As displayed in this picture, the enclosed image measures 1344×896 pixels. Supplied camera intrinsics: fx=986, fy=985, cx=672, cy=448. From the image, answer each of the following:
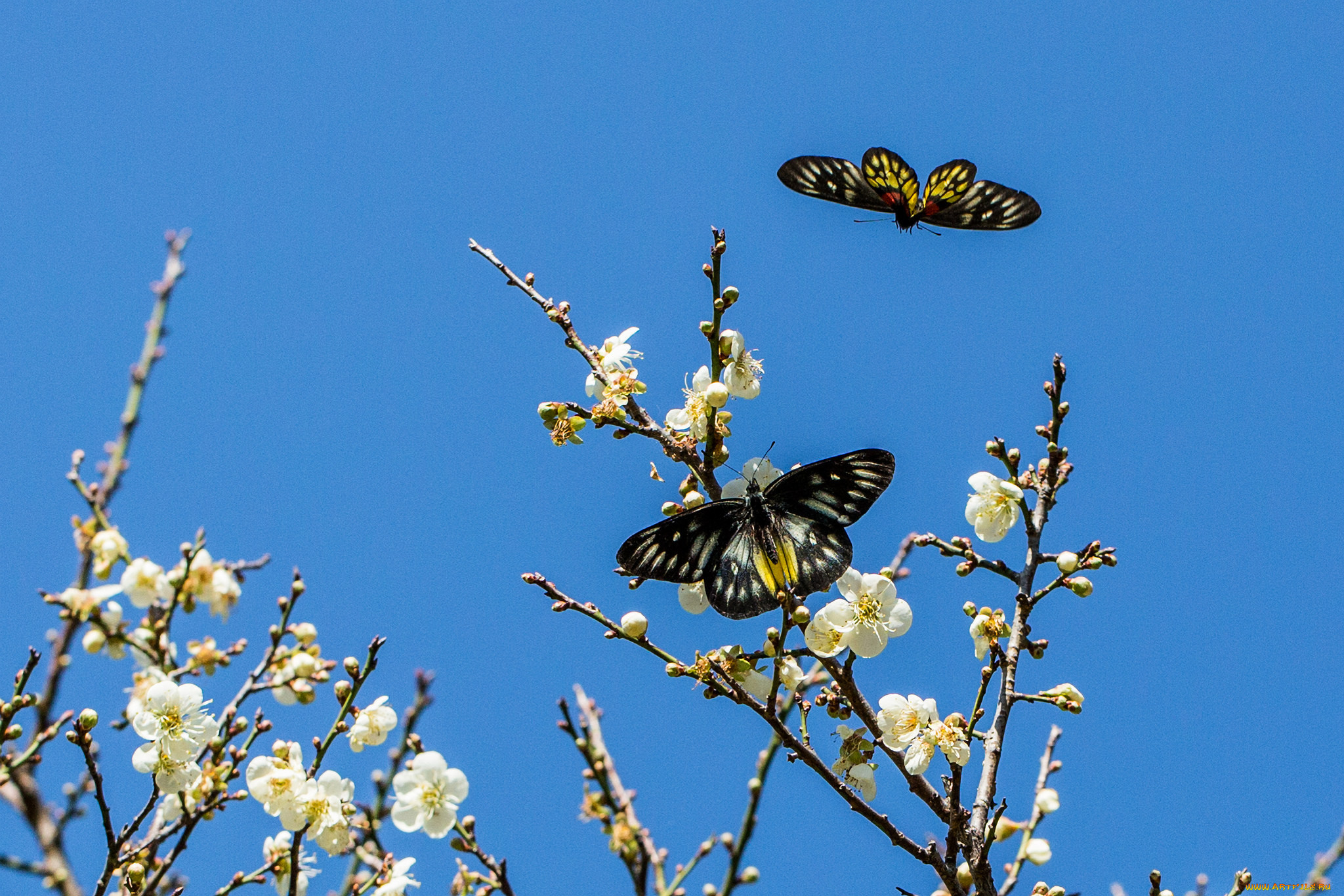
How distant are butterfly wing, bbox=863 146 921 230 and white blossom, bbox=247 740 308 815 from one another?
10.7ft

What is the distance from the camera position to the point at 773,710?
8.68 feet

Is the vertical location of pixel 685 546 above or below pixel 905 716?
above

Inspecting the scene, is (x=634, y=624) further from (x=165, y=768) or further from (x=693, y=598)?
(x=165, y=768)

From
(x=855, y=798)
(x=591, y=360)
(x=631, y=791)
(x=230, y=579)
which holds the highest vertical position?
(x=591, y=360)

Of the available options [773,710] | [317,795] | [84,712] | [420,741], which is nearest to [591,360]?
[773,710]

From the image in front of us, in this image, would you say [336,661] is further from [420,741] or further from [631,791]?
[631,791]

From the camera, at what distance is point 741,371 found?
11.1 ft

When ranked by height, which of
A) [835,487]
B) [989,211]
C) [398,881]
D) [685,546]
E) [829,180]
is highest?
[989,211]

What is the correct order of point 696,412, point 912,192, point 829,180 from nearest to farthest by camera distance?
point 696,412 → point 829,180 → point 912,192

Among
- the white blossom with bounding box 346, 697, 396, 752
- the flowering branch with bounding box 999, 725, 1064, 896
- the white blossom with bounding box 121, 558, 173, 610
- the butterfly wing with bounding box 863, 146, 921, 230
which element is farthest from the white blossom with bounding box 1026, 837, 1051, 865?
the white blossom with bounding box 121, 558, 173, 610

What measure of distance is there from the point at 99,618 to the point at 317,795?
1177 mm

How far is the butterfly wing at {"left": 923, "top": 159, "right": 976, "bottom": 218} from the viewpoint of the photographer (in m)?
4.26

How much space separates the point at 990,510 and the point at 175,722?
117 inches

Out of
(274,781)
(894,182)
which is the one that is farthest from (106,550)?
(894,182)
